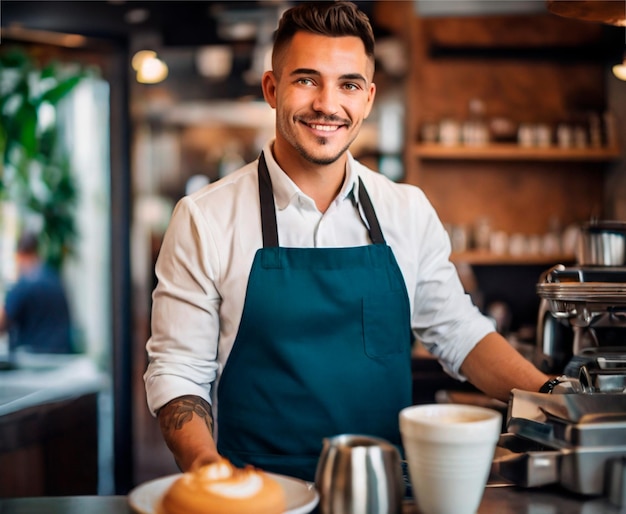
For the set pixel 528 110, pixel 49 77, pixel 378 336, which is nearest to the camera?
pixel 378 336

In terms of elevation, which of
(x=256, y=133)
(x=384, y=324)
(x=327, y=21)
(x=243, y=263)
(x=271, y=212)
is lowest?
(x=384, y=324)

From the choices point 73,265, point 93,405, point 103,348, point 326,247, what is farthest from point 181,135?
point 326,247

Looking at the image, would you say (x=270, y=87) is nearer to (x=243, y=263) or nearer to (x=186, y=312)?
(x=243, y=263)

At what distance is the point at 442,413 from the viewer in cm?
123

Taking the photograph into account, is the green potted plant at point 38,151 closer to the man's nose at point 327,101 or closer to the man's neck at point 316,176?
the man's neck at point 316,176

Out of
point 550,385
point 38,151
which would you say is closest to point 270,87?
point 550,385

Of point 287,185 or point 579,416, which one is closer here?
point 579,416

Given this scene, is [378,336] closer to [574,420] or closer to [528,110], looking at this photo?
[574,420]

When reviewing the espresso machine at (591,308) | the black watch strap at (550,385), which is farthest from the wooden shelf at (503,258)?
the black watch strap at (550,385)

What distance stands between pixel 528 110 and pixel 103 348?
2.79 m

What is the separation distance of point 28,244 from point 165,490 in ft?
12.1

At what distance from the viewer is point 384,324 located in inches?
73.7

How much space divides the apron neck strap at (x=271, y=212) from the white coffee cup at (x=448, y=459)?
0.78 metres

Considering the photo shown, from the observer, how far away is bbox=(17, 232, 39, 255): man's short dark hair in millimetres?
4641
